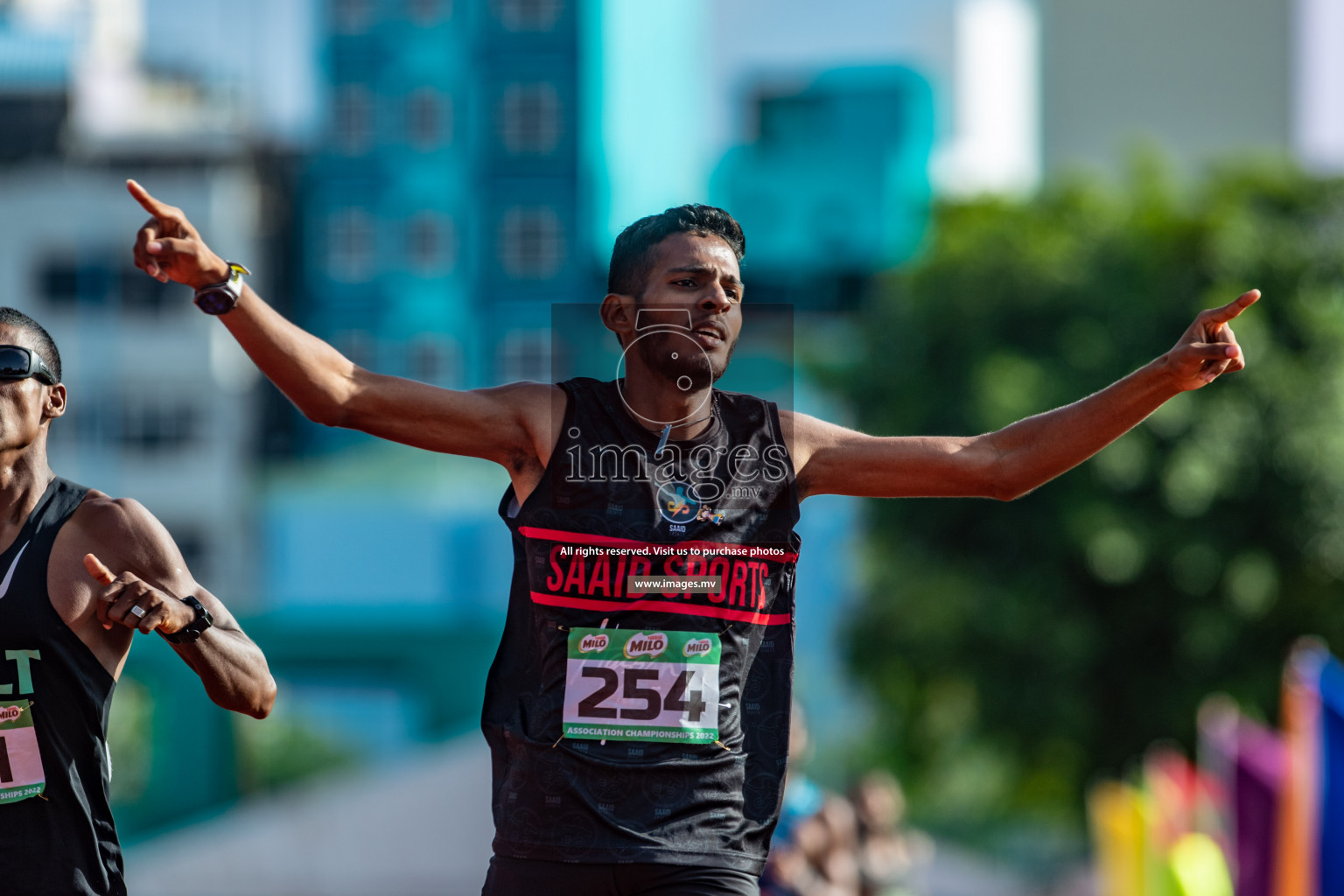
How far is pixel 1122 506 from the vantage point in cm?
1719

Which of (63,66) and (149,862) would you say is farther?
(63,66)

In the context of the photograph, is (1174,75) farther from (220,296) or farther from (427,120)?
→ (220,296)

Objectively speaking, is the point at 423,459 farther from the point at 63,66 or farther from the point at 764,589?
the point at 764,589

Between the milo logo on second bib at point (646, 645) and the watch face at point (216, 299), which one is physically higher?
the watch face at point (216, 299)

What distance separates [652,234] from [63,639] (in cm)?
144

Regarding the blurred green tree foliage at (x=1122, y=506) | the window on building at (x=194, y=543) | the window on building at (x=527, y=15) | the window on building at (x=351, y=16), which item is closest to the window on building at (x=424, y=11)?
the window on building at (x=351, y=16)

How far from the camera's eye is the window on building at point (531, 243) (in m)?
22.0

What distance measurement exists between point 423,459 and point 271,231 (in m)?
3.65

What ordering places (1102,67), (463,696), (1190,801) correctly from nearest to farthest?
(1190,801) < (463,696) < (1102,67)

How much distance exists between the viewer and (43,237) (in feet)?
73.2

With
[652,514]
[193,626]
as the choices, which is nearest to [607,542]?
[652,514]

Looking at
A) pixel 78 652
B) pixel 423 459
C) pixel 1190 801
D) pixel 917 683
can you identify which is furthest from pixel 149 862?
pixel 78 652

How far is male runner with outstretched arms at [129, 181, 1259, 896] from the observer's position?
3.25 metres

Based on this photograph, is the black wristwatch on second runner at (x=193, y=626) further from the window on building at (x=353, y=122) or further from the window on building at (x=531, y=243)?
the window on building at (x=353, y=122)
